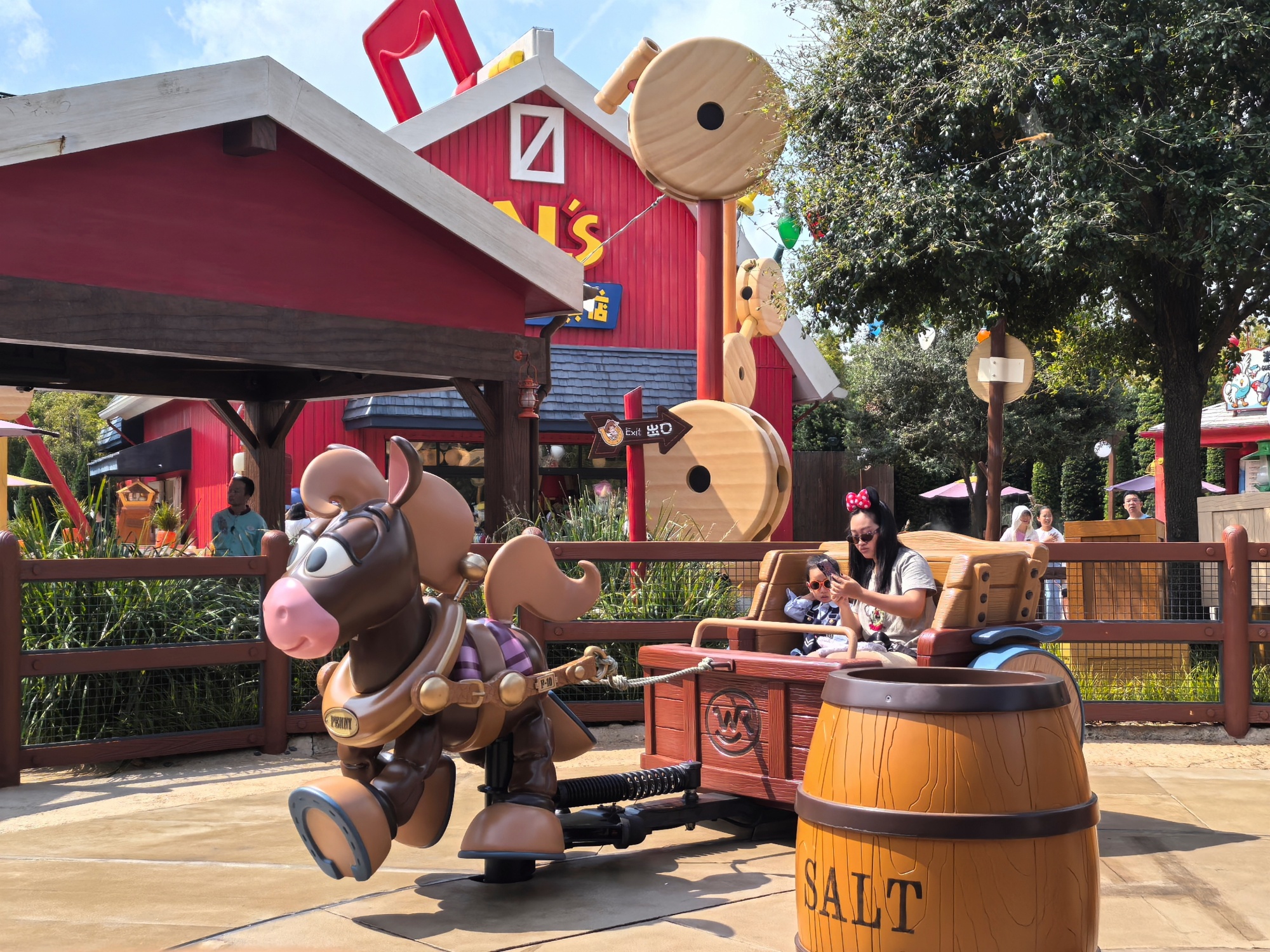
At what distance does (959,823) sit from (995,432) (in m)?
11.2

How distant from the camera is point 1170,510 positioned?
1022 centimetres

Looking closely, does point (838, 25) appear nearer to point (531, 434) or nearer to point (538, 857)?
point (531, 434)

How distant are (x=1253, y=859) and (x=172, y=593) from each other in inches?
240

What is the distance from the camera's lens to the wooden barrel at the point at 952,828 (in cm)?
270

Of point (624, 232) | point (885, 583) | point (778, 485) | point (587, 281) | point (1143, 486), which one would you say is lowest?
point (885, 583)

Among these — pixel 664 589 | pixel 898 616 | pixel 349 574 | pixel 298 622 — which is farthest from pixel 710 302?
pixel 298 622

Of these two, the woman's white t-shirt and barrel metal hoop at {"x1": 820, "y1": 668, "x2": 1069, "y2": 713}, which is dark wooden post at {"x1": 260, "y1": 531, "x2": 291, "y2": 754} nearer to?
the woman's white t-shirt

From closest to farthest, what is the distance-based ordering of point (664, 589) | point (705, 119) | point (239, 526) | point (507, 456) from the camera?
1. point (664, 589)
2. point (239, 526)
3. point (507, 456)
4. point (705, 119)

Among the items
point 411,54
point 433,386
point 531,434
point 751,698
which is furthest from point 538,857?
point 411,54

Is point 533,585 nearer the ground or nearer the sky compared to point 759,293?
nearer the ground

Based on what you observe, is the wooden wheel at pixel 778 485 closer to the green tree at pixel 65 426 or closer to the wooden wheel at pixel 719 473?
the wooden wheel at pixel 719 473

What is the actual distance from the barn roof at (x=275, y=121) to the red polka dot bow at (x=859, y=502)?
5190 millimetres

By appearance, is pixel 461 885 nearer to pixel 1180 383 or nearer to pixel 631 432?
pixel 631 432

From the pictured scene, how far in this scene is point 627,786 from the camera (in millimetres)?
4801
